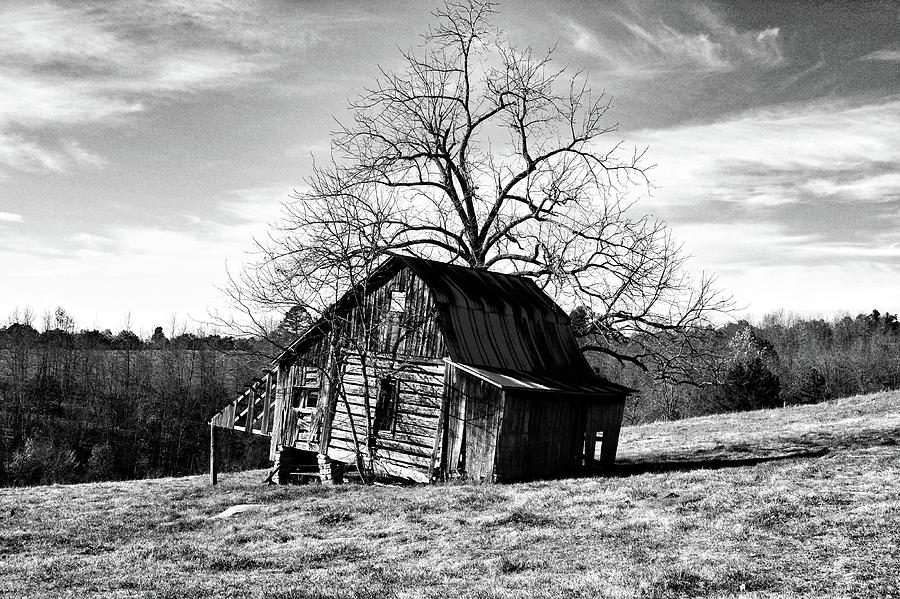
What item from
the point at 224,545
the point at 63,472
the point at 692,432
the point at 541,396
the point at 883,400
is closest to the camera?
the point at 224,545

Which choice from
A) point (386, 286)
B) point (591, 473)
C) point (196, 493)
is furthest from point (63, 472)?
point (591, 473)

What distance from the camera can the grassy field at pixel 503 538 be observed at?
9523 mm

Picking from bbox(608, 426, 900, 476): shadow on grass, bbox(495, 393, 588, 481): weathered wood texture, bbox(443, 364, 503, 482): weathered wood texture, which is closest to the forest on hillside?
bbox(608, 426, 900, 476): shadow on grass

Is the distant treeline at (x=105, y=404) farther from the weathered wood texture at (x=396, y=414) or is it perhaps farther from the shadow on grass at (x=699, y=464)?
the shadow on grass at (x=699, y=464)

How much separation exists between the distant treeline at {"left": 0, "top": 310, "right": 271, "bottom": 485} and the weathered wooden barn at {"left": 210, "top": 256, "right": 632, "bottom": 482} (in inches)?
985

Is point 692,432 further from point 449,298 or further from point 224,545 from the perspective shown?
point 224,545

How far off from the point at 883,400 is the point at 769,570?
30.3 meters

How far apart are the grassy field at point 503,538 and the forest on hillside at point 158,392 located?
93.0ft

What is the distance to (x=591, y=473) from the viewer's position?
20.8 metres

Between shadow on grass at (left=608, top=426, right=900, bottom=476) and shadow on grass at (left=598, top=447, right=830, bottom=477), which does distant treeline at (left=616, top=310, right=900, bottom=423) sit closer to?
shadow on grass at (left=608, top=426, right=900, bottom=476)

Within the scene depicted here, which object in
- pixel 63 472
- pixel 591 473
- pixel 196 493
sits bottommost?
pixel 63 472

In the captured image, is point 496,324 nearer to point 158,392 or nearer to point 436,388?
point 436,388

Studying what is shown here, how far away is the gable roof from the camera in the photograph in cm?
2097

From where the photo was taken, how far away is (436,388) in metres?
20.2
